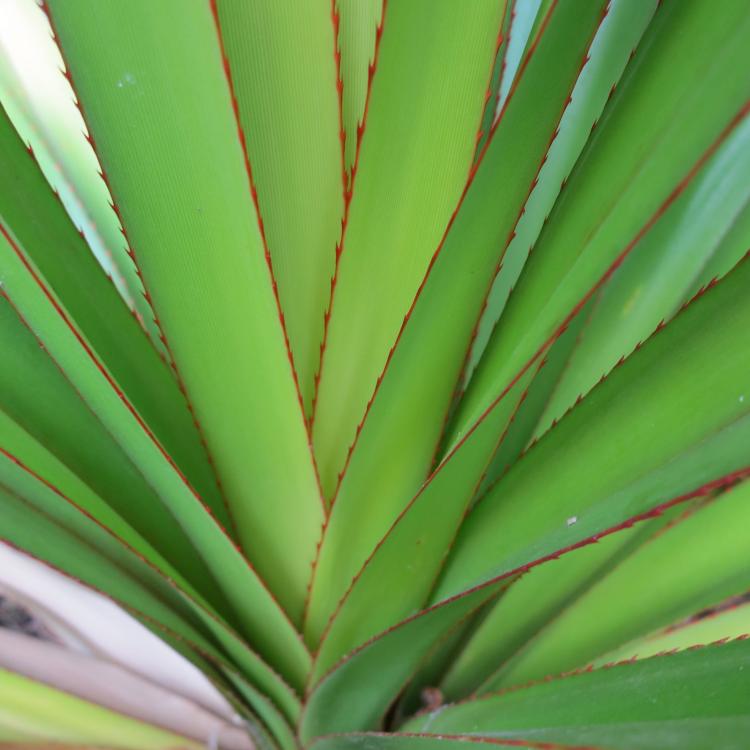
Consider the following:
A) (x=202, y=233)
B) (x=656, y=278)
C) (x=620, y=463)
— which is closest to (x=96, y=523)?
(x=202, y=233)

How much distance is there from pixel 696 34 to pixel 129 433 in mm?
354

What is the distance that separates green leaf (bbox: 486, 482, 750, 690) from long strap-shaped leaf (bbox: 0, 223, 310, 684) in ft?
0.61

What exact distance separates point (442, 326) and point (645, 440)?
12cm

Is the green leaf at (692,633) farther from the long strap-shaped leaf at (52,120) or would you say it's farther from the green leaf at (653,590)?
the long strap-shaped leaf at (52,120)

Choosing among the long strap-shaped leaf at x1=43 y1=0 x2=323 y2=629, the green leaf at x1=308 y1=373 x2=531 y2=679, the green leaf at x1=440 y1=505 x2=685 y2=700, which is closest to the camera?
the long strap-shaped leaf at x1=43 y1=0 x2=323 y2=629

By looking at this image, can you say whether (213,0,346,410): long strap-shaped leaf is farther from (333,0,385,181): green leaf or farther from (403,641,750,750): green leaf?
(403,641,750,750): green leaf

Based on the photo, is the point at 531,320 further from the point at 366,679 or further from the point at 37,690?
the point at 37,690

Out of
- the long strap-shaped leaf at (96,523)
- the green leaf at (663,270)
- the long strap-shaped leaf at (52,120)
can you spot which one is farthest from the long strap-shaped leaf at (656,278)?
the long strap-shaped leaf at (52,120)

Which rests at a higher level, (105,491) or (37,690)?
(105,491)

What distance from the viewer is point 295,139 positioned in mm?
430

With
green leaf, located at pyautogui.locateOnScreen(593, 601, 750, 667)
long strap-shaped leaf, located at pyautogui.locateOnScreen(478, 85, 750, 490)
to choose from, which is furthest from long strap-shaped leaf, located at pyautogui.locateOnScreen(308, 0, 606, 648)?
green leaf, located at pyautogui.locateOnScreen(593, 601, 750, 667)

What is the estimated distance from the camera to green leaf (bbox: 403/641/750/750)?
1.10 ft

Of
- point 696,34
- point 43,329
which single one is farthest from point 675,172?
point 43,329

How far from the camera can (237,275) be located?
384mm
